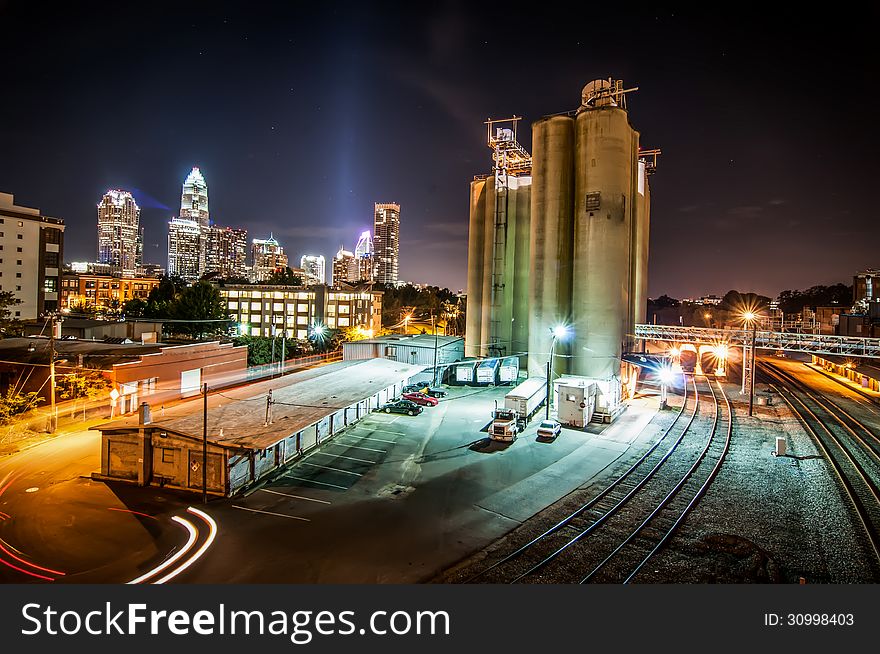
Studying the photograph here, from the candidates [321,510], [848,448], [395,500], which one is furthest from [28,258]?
[848,448]

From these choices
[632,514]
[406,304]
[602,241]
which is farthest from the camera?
[406,304]

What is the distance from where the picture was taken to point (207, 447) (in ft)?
56.9

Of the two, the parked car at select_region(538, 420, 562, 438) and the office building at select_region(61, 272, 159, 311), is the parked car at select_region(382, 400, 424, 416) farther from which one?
the office building at select_region(61, 272, 159, 311)

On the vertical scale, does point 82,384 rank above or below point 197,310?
below

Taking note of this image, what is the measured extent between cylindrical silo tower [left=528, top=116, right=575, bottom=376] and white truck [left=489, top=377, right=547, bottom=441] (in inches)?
329

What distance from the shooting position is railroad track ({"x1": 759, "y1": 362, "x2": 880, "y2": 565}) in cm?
1625

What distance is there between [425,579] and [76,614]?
24.8 feet

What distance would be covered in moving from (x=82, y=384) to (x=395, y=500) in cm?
2491

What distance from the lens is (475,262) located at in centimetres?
5459

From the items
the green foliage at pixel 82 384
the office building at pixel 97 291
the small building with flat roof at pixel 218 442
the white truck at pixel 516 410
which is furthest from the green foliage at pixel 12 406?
the office building at pixel 97 291

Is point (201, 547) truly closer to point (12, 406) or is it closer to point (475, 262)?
point (12, 406)

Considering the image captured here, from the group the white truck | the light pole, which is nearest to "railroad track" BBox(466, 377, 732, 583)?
the white truck

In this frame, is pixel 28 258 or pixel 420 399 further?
pixel 28 258

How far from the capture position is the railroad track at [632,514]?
12.3 meters
